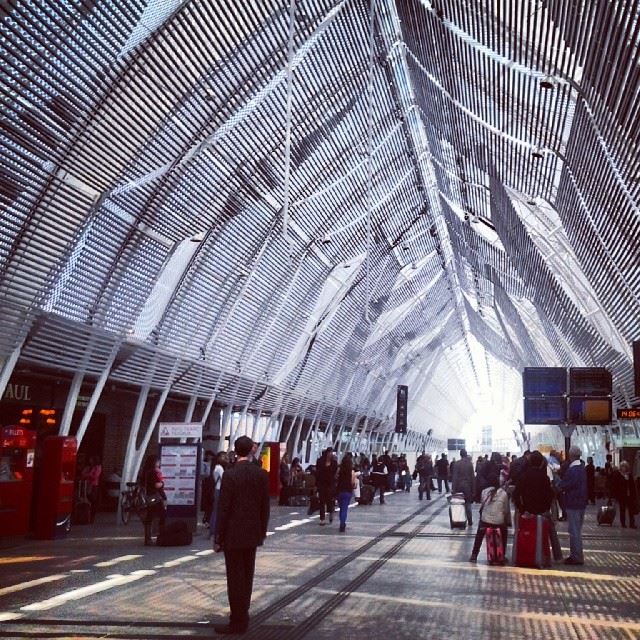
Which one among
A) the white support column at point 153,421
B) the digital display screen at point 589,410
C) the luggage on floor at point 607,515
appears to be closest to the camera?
the digital display screen at point 589,410

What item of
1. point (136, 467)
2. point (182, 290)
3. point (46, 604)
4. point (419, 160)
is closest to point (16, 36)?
point (46, 604)

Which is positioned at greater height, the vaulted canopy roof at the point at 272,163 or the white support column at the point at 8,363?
the vaulted canopy roof at the point at 272,163

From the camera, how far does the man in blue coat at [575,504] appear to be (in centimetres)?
1313

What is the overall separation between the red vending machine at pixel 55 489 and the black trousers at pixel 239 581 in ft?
31.2

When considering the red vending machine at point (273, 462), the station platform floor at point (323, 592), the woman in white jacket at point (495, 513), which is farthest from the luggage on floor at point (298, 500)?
the woman in white jacket at point (495, 513)

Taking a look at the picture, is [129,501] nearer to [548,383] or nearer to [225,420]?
[548,383]

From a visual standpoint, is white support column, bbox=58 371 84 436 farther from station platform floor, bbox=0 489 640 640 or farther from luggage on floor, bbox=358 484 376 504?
luggage on floor, bbox=358 484 376 504

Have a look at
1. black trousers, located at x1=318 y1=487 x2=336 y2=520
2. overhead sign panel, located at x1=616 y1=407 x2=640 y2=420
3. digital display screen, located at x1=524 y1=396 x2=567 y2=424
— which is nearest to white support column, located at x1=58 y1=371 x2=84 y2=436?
black trousers, located at x1=318 y1=487 x2=336 y2=520

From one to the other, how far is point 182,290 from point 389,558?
12762 millimetres

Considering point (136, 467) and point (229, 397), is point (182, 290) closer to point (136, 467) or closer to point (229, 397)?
point (136, 467)

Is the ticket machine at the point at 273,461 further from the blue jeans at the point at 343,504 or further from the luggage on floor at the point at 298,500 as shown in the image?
the blue jeans at the point at 343,504

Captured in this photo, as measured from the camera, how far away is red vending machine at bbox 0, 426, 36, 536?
1625cm

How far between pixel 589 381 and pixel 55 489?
10522 millimetres

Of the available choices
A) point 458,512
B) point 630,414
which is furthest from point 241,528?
point 630,414
